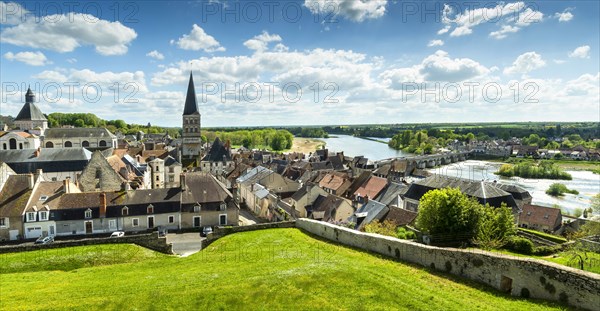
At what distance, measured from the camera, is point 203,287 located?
1221 cm

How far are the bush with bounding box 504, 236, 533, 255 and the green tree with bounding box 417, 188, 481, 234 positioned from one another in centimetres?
266

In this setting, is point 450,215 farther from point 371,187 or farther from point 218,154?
point 218,154

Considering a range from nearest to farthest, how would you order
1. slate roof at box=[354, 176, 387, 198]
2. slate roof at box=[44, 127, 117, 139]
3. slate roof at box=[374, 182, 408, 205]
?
slate roof at box=[374, 182, 408, 205], slate roof at box=[354, 176, 387, 198], slate roof at box=[44, 127, 117, 139]

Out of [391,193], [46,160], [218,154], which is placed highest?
[46,160]

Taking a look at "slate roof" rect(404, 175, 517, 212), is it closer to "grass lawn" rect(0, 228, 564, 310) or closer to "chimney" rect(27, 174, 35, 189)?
"grass lawn" rect(0, 228, 564, 310)

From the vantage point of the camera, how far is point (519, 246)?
19719mm

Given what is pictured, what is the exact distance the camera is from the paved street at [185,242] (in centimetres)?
2400

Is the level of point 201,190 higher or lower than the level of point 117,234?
higher

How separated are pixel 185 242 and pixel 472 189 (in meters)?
25.7

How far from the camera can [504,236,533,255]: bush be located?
773 inches

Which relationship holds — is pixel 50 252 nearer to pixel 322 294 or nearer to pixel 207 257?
pixel 207 257

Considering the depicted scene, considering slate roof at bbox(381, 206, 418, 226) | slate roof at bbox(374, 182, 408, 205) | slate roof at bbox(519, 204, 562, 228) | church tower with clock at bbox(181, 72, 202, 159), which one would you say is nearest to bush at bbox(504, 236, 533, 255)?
slate roof at bbox(381, 206, 418, 226)

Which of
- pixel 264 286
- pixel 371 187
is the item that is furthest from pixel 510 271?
pixel 371 187

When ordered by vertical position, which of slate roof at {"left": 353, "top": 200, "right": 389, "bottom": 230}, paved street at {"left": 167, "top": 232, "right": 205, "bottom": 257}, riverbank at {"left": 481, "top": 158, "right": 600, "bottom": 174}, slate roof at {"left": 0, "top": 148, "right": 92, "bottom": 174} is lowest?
riverbank at {"left": 481, "top": 158, "right": 600, "bottom": 174}
